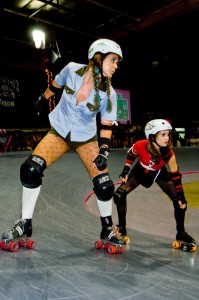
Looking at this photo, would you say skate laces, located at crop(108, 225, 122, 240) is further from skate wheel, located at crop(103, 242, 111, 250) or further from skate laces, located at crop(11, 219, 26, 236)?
skate laces, located at crop(11, 219, 26, 236)

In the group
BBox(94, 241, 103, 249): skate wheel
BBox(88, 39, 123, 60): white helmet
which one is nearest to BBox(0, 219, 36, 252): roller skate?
BBox(94, 241, 103, 249): skate wheel

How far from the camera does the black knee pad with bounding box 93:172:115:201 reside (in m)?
2.59

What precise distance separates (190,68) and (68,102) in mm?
17142

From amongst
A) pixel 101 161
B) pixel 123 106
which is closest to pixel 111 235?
pixel 101 161

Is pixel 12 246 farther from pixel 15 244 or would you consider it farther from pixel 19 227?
pixel 19 227

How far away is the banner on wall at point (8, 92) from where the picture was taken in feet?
43.9

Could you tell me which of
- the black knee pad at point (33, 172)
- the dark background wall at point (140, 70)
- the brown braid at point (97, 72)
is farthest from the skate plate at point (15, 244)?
the dark background wall at point (140, 70)

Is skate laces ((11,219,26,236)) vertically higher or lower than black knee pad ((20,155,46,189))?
lower

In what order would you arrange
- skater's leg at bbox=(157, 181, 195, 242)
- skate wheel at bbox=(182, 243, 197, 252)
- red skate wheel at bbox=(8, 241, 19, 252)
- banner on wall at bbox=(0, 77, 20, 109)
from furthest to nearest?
banner on wall at bbox=(0, 77, 20, 109) < skater's leg at bbox=(157, 181, 195, 242) < skate wheel at bbox=(182, 243, 197, 252) < red skate wheel at bbox=(8, 241, 19, 252)

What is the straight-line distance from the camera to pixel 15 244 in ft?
7.84

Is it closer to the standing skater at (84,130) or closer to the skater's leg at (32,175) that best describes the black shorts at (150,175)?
the standing skater at (84,130)

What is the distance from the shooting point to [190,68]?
723 inches

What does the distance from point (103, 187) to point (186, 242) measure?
2.91 ft

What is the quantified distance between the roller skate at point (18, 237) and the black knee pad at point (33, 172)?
0.31 m
